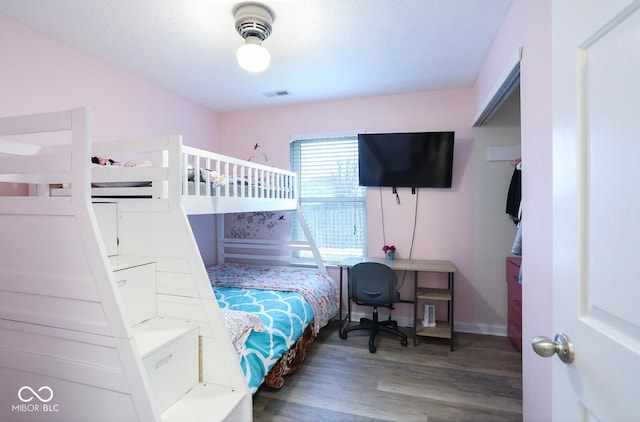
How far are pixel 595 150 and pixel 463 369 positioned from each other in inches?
90.6

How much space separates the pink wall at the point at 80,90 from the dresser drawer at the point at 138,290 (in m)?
1.40

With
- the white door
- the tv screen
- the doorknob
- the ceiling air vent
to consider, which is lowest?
the doorknob

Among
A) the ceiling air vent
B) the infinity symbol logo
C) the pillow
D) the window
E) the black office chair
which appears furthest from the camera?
the window

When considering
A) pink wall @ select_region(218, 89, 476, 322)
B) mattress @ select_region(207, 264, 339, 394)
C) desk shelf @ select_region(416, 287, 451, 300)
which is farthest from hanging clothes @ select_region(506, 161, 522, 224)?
mattress @ select_region(207, 264, 339, 394)

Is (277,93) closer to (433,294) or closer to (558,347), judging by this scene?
(433,294)

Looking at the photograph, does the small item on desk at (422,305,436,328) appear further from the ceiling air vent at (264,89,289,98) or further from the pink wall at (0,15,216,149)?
the pink wall at (0,15,216,149)

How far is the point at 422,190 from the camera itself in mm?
3152

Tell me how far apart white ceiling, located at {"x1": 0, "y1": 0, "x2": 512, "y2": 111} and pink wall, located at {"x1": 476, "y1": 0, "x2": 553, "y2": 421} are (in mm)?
483

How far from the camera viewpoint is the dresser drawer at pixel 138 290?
1330 mm

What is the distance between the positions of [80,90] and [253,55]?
4.62 ft

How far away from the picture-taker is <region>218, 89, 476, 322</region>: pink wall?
3.05m

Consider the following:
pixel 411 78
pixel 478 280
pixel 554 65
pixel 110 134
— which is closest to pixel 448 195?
pixel 478 280

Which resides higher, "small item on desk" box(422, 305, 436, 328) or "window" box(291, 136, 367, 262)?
"window" box(291, 136, 367, 262)

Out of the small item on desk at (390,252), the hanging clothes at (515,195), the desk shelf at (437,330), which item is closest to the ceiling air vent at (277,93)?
the small item on desk at (390,252)
